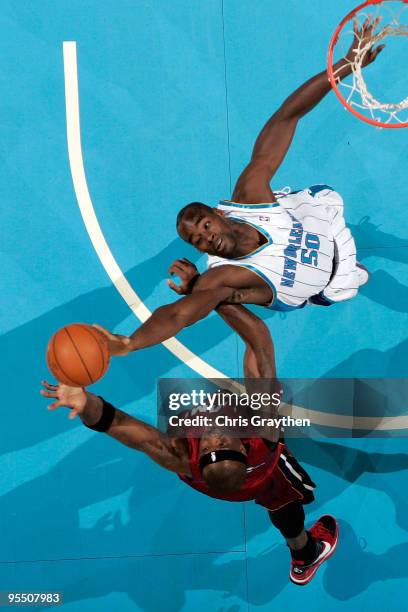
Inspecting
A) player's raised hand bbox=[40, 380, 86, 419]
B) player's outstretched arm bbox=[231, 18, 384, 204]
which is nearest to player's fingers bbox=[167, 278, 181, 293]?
player's outstretched arm bbox=[231, 18, 384, 204]

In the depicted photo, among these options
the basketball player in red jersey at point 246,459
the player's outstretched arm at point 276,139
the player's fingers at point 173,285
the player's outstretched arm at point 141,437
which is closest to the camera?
the player's outstretched arm at point 141,437

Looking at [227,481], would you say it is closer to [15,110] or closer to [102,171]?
[102,171]

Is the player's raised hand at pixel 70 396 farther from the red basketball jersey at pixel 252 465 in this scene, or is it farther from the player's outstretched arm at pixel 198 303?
the red basketball jersey at pixel 252 465

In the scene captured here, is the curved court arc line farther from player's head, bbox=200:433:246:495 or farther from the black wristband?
the black wristband

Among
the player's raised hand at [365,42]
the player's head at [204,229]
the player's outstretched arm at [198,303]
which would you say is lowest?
the player's outstretched arm at [198,303]

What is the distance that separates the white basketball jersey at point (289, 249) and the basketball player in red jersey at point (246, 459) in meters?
0.59

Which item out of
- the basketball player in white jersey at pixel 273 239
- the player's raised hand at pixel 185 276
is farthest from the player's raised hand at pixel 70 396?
the player's raised hand at pixel 185 276

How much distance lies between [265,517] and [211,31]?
4561 mm

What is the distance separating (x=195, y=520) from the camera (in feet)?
23.0

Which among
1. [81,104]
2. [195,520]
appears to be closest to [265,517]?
[195,520]

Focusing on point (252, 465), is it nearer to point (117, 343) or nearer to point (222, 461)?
point (222, 461)

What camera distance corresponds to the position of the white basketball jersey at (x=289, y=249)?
6.03 meters

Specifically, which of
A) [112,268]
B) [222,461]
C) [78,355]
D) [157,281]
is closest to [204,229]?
[78,355]

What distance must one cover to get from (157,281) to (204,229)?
1.80 metres
